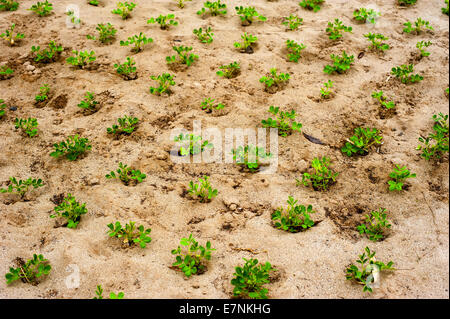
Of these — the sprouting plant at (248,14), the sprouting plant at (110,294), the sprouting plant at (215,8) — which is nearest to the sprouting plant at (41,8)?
the sprouting plant at (215,8)

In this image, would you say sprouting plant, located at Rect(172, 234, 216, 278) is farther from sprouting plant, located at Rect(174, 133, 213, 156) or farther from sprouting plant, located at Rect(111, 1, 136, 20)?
sprouting plant, located at Rect(111, 1, 136, 20)

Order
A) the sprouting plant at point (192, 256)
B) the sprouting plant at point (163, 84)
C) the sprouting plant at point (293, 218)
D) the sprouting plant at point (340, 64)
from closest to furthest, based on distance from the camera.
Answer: the sprouting plant at point (192, 256) → the sprouting plant at point (293, 218) → the sprouting plant at point (163, 84) → the sprouting plant at point (340, 64)

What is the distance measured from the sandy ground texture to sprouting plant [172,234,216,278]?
79 mm

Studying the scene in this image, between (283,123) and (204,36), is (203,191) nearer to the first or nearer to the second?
(283,123)

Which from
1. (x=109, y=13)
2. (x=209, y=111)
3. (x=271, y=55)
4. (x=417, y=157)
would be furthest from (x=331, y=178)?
(x=109, y=13)

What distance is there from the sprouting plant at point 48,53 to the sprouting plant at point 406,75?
459cm

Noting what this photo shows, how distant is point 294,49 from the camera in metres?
5.09

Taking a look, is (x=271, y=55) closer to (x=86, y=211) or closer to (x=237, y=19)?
(x=237, y=19)

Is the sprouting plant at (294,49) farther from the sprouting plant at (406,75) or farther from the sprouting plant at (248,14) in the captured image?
the sprouting plant at (406,75)

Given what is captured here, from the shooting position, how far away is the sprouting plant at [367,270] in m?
2.69

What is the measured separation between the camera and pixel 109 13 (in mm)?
5977

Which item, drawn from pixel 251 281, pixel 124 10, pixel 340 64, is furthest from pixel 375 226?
pixel 124 10

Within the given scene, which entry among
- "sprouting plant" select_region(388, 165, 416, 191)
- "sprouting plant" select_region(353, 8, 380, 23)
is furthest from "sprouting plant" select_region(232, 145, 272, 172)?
"sprouting plant" select_region(353, 8, 380, 23)
